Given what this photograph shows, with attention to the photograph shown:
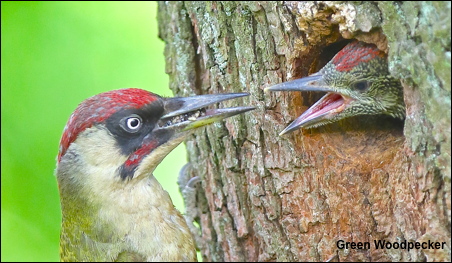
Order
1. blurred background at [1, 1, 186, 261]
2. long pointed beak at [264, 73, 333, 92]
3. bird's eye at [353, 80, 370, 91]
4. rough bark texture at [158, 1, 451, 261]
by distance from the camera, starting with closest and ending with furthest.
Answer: rough bark texture at [158, 1, 451, 261], long pointed beak at [264, 73, 333, 92], bird's eye at [353, 80, 370, 91], blurred background at [1, 1, 186, 261]

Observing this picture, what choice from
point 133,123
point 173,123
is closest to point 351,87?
point 173,123

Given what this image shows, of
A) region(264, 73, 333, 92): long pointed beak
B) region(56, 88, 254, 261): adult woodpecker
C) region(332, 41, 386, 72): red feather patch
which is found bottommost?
region(56, 88, 254, 261): adult woodpecker

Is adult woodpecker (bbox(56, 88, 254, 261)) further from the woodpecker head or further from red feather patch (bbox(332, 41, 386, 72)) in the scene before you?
red feather patch (bbox(332, 41, 386, 72))

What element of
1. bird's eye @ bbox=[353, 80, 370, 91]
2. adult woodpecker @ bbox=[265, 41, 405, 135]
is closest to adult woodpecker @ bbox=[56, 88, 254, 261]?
adult woodpecker @ bbox=[265, 41, 405, 135]

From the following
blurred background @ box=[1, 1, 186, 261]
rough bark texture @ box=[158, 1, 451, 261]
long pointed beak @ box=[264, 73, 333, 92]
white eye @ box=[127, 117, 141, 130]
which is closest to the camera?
rough bark texture @ box=[158, 1, 451, 261]

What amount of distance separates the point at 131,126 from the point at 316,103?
1.11 m

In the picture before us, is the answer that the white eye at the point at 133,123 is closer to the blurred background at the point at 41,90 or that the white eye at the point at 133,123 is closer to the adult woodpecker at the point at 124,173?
the adult woodpecker at the point at 124,173

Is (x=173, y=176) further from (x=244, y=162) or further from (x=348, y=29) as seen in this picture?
(x=348, y=29)

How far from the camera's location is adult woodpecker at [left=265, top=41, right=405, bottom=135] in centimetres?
375

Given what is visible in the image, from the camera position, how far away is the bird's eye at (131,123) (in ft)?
12.2

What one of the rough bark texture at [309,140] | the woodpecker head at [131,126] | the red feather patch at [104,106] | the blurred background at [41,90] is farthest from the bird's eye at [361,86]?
the blurred background at [41,90]

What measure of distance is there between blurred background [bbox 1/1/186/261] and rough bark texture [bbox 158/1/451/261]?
1453 millimetres

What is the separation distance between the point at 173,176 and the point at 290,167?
247cm

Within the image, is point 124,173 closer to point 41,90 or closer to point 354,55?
point 354,55
